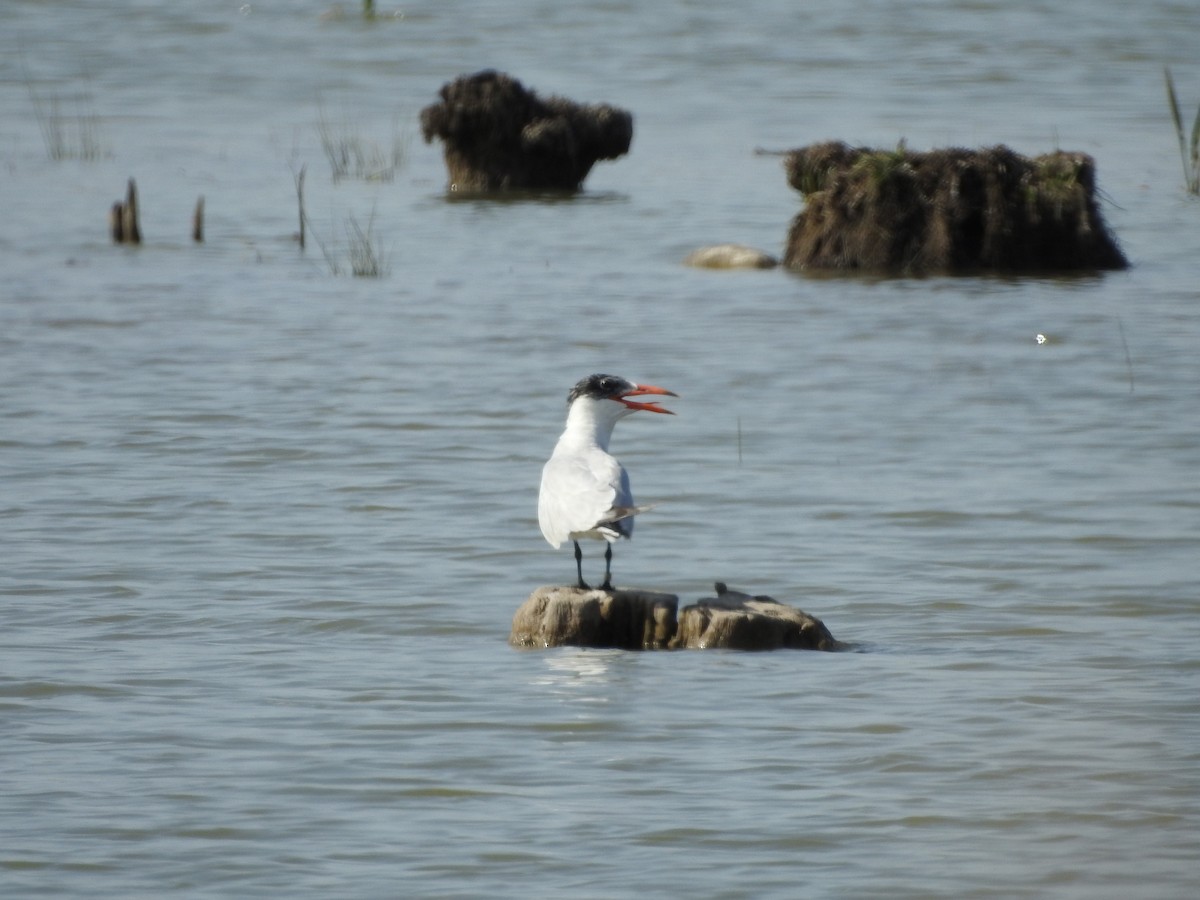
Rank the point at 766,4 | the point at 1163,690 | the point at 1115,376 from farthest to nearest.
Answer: the point at 766,4, the point at 1115,376, the point at 1163,690

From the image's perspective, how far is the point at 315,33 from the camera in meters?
43.8

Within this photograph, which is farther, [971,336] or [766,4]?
[766,4]

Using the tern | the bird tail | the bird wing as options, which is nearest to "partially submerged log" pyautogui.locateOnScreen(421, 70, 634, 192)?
the tern

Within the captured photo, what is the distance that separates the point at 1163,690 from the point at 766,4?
138 ft

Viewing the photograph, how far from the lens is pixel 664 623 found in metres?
7.96

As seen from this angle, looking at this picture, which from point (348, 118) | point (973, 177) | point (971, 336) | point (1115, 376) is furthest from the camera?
point (348, 118)

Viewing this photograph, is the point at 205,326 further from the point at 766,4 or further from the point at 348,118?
the point at 766,4

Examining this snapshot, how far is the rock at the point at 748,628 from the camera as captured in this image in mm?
7887

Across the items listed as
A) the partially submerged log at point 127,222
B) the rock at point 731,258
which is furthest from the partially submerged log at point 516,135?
the rock at point 731,258

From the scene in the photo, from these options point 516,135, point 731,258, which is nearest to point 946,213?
point 731,258

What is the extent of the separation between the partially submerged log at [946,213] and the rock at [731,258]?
25 centimetres

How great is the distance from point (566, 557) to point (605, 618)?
2.12m

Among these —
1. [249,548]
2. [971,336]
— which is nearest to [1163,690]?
[249,548]

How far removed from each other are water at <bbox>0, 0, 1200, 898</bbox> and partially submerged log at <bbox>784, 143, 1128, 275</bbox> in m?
0.66
